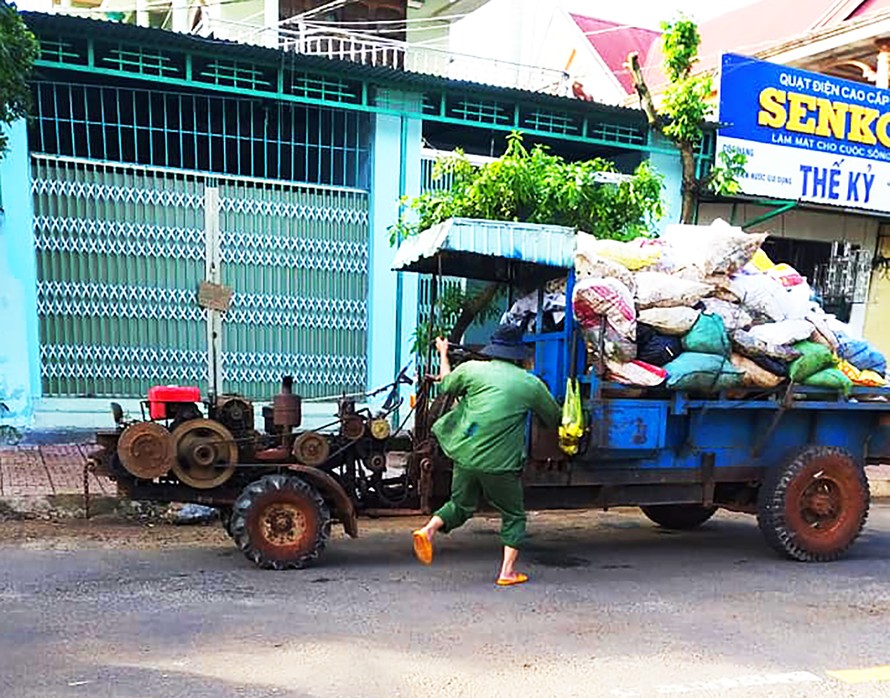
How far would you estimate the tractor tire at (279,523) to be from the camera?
4.73 metres

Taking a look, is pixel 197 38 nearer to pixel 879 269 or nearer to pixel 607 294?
pixel 607 294

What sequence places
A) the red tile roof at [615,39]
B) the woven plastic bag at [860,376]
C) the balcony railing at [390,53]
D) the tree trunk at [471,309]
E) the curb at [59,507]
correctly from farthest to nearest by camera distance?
the red tile roof at [615,39]
the balcony railing at [390,53]
the tree trunk at [471,309]
the curb at [59,507]
the woven plastic bag at [860,376]

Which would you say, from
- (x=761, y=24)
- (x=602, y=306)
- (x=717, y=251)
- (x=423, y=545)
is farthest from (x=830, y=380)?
(x=761, y=24)

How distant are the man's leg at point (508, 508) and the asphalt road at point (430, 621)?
0.19m

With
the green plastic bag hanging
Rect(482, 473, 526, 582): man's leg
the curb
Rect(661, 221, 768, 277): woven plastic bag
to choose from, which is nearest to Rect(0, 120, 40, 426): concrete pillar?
the curb

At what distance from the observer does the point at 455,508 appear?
4816 millimetres

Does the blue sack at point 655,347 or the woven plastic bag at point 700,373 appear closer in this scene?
the woven plastic bag at point 700,373

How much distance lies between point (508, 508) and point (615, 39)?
1822cm

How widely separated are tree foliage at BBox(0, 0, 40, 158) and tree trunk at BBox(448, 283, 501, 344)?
4.02 metres

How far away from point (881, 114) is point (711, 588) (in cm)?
941

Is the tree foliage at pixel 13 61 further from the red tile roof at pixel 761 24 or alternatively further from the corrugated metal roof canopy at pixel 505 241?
the red tile roof at pixel 761 24

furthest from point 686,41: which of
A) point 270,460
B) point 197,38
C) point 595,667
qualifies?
point 595,667

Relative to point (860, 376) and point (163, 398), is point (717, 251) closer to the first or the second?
point (860, 376)

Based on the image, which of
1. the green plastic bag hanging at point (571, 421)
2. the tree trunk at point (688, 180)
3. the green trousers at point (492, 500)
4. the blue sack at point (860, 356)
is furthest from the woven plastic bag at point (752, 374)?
the tree trunk at point (688, 180)
